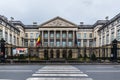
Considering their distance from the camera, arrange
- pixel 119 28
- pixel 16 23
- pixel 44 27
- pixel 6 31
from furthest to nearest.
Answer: pixel 44 27 → pixel 16 23 → pixel 6 31 → pixel 119 28

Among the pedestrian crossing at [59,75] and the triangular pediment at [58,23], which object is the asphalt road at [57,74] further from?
the triangular pediment at [58,23]

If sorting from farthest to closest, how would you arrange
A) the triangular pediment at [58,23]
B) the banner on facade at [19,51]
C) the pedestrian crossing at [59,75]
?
the triangular pediment at [58,23]
the banner on facade at [19,51]
the pedestrian crossing at [59,75]

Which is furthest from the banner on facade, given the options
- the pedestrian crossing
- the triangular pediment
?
the triangular pediment

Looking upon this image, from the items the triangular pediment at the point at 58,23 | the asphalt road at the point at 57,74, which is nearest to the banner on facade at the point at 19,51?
the asphalt road at the point at 57,74

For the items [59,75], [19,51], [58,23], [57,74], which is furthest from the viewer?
[58,23]

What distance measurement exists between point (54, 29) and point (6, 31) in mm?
41477

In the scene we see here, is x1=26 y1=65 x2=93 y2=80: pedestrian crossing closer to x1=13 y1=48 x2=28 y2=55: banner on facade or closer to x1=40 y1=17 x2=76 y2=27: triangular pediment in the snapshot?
x1=13 y1=48 x2=28 y2=55: banner on facade

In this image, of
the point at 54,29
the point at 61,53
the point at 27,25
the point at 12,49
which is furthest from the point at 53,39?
the point at 12,49

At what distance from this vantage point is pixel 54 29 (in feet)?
353

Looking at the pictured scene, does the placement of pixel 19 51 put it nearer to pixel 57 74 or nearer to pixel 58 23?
pixel 57 74

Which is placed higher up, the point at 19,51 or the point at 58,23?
the point at 58,23

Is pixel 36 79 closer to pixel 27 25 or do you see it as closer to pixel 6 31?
pixel 6 31

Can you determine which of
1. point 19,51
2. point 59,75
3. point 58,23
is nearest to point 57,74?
point 59,75

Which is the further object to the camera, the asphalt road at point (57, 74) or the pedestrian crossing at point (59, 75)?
the asphalt road at point (57, 74)
